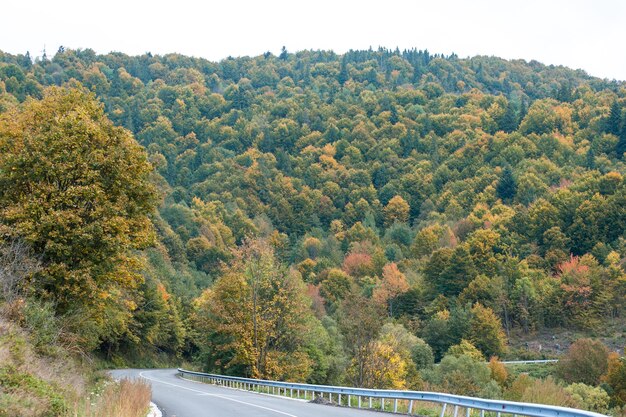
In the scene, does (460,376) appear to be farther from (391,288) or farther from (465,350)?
(391,288)

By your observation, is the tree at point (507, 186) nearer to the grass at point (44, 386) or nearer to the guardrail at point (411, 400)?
the guardrail at point (411, 400)

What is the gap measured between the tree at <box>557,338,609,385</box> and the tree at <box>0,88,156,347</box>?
165ft

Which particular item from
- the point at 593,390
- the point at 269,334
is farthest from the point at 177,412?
the point at 593,390

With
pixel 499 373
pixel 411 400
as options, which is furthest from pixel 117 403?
pixel 499 373

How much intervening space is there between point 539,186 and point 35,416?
159 m

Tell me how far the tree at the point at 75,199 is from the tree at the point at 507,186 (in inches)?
5847

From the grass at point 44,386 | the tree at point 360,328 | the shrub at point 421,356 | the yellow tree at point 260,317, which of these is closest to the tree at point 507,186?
the shrub at point 421,356

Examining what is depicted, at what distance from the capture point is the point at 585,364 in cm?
6656

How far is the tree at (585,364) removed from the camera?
6594 cm

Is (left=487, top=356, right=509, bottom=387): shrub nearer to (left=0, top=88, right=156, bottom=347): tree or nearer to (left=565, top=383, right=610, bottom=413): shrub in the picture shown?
(left=565, top=383, right=610, bottom=413): shrub

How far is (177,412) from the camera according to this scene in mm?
22391

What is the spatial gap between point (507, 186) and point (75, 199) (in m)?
153

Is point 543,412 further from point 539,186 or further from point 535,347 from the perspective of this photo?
point 539,186

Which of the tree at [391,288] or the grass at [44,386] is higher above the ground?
the tree at [391,288]
